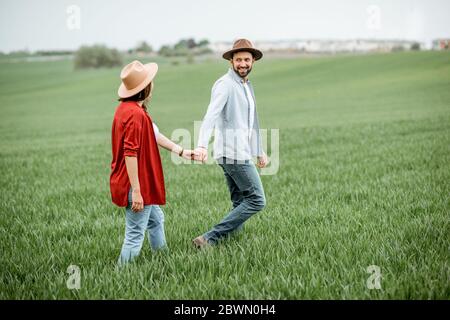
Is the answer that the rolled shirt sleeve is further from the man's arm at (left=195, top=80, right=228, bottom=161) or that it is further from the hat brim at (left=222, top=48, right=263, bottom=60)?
the hat brim at (left=222, top=48, right=263, bottom=60)

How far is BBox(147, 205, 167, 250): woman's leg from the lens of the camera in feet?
13.9

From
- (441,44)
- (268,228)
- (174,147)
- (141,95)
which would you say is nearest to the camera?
(141,95)

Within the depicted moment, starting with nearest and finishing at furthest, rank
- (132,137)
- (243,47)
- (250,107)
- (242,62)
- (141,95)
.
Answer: (132,137) < (141,95) < (243,47) < (242,62) < (250,107)

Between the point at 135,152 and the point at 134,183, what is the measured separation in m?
0.26

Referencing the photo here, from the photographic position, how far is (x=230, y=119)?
14.2ft

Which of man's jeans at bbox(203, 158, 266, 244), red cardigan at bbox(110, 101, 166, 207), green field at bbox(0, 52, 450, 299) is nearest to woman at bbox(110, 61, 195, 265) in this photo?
red cardigan at bbox(110, 101, 166, 207)

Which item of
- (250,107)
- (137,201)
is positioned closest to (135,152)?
(137,201)

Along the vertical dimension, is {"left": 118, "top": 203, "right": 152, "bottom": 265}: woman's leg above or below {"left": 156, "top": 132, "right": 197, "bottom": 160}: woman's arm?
below

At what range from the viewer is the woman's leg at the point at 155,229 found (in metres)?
4.24

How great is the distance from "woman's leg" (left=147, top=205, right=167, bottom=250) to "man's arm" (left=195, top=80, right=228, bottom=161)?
726mm

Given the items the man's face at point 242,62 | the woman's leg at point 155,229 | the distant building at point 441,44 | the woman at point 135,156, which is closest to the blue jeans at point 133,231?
the woman at point 135,156

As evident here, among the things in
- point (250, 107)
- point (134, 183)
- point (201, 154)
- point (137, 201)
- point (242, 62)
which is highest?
point (242, 62)

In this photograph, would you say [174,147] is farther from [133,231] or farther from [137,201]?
[133,231]
